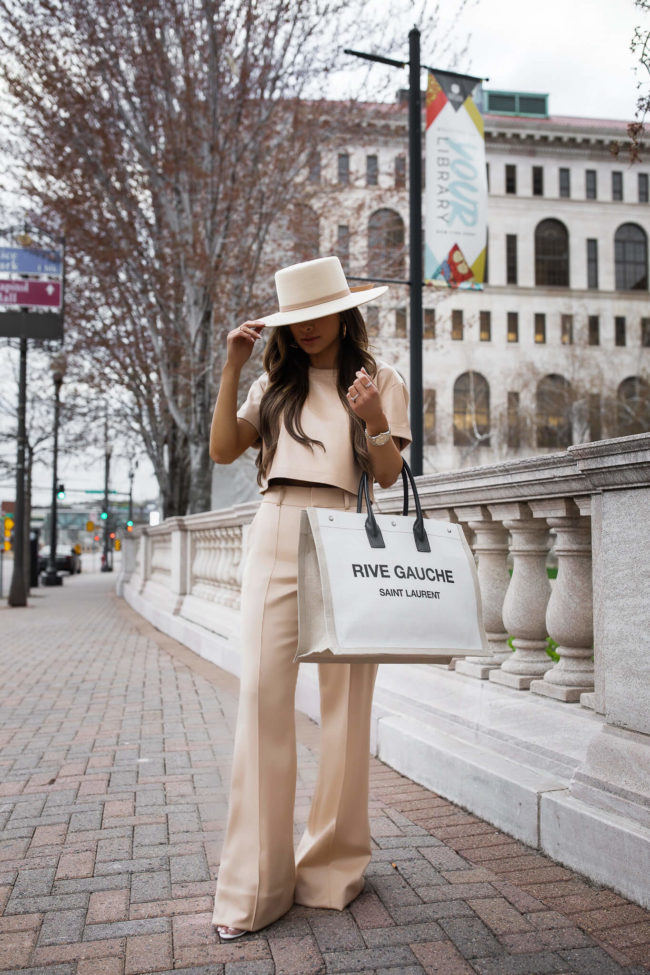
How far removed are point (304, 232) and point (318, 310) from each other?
15.8 meters

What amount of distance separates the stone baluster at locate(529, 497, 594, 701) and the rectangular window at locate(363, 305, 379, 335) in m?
13.8

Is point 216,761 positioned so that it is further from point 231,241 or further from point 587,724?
point 231,241

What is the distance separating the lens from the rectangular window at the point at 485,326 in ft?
188

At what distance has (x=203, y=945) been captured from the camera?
9.12 ft

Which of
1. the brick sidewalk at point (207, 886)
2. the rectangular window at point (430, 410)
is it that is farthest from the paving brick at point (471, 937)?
the rectangular window at point (430, 410)

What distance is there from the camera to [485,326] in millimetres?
57812

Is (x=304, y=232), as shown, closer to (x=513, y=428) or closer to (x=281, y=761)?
(x=281, y=761)

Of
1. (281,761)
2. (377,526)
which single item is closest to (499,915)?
(281,761)

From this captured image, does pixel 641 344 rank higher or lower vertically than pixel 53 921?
higher

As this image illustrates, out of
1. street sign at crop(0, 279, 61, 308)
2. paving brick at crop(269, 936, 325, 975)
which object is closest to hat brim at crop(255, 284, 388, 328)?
paving brick at crop(269, 936, 325, 975)

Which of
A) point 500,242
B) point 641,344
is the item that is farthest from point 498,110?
point 641,344

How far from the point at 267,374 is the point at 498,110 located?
221ft

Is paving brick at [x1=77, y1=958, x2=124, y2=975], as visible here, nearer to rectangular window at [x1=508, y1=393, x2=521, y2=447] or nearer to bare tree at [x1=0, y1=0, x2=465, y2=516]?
bare tree at [x1=0, y1=0, x2=465, y2=516]

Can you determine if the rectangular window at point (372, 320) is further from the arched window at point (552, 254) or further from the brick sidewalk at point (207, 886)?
the arched window at point (552, 254)
